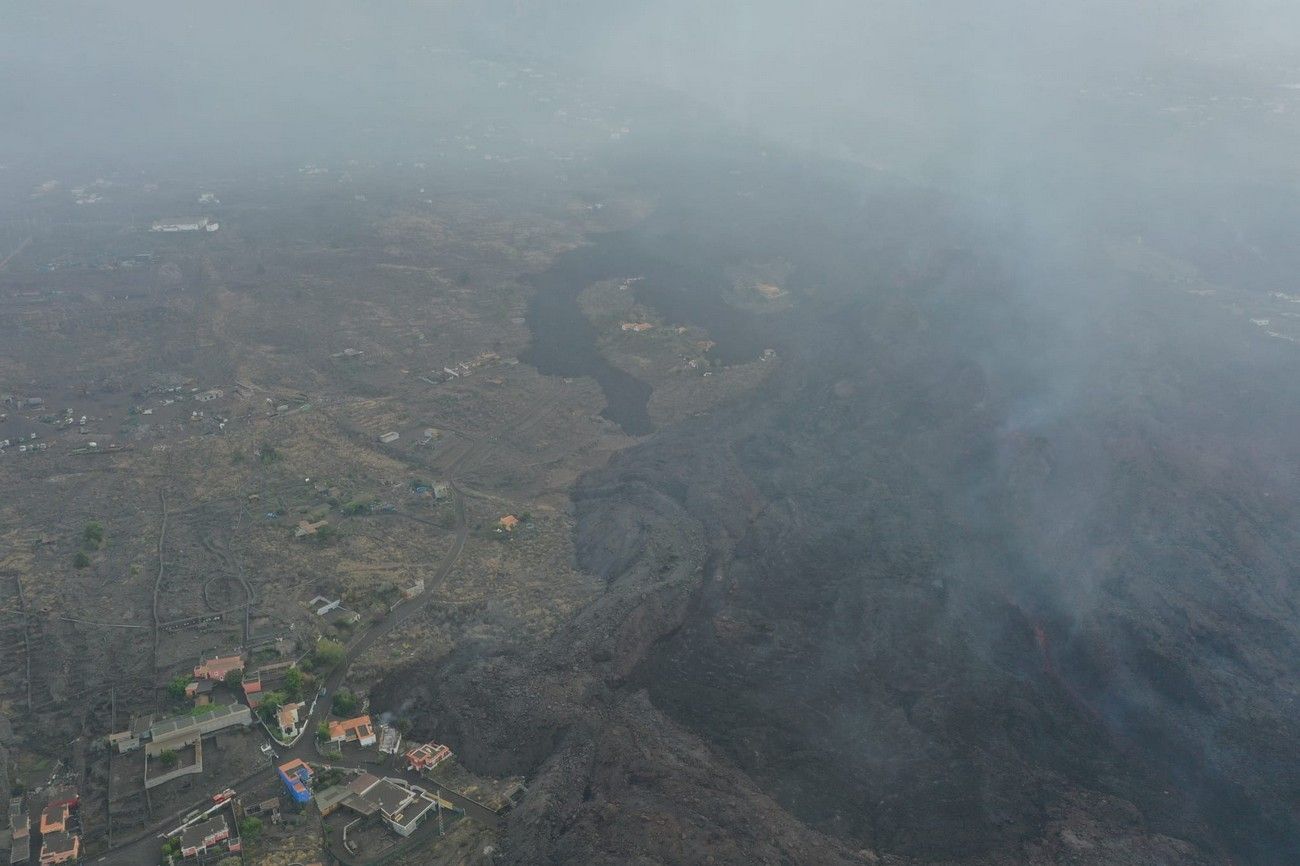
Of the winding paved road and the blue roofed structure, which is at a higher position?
the blue roofed structure

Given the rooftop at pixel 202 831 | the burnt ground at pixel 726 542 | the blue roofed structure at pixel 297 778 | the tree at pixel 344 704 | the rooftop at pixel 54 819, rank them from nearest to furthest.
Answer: the rooftop at pixel 202 831 → the rooftop at pixel 54 819 → the burnt ground at pixel 726 542 → the blue roofed structure at pixel 297 778 → the tree at pixel 344 704

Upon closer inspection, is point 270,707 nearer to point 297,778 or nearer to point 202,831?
point 297,778

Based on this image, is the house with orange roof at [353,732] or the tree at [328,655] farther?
the tree at [328,655]

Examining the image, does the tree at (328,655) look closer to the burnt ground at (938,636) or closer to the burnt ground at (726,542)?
the burnt ground at (726,542)

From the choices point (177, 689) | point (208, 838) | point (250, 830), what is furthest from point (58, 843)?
point (177, 689)

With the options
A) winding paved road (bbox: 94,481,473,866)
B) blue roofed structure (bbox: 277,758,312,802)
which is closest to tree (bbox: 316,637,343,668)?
winding paved road (bbox: 94,481,473,866)

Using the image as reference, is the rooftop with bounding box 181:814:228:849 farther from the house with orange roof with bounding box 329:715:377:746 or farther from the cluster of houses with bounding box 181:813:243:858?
the house with orange roof with bounding box 329:715:377:746

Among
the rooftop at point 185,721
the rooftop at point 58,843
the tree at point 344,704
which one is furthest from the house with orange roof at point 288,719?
the rooftop at point 58,843

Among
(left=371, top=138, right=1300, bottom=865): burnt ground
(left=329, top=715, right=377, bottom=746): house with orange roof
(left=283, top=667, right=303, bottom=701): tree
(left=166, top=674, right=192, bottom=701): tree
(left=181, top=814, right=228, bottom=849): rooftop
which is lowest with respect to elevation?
(left=166, top=674, right=192, bottom=701): tree
